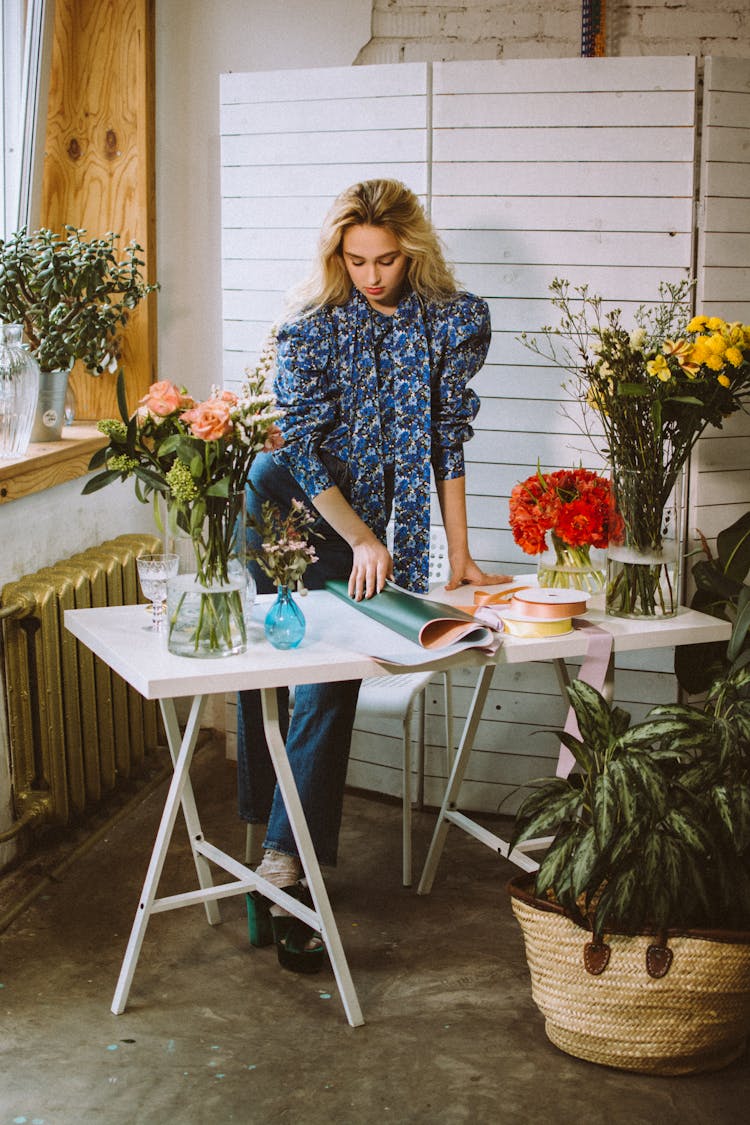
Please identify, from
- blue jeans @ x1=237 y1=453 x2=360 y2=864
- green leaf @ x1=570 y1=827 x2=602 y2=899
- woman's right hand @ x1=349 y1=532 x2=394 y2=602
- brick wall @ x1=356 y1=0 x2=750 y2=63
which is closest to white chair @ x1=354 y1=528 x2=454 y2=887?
blue jeans @ x1=237 y1=453 x2=360 y2=864

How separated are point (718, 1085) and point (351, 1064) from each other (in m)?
0.70

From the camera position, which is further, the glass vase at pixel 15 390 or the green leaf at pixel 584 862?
the glass vase at pixel 15 390

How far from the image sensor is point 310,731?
2771 mm

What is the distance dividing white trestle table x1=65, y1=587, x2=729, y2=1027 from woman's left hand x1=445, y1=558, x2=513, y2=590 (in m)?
0.05

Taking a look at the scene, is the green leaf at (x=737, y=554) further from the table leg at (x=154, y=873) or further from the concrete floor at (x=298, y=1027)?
the table leg at (x=154, y=873)

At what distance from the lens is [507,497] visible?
3502 millimetres

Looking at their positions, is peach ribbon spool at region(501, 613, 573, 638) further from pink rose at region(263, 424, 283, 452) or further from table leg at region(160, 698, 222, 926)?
table leg at region(160, 698, 222, 926)

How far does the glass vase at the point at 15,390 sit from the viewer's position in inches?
126

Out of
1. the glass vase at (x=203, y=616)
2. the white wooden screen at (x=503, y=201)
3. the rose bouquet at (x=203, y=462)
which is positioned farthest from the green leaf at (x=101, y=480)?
the white wooden screen at (x=503, y=201)

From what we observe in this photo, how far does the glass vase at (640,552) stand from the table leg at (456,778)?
0.43 meters

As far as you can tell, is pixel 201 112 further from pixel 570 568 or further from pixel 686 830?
pixel 686 830

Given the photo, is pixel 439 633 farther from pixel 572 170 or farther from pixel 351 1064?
pixel 572 170

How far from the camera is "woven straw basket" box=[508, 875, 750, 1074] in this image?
90.7 inches

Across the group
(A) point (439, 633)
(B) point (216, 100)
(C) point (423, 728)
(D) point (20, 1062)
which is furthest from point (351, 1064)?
(B) point (216, 100)
